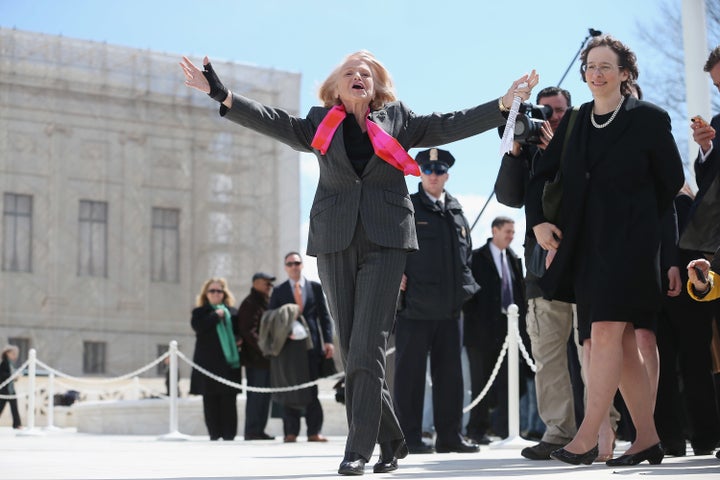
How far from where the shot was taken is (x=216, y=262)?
42.5m

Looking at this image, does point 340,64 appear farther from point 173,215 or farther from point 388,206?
point 173,215

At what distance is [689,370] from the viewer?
260 inches

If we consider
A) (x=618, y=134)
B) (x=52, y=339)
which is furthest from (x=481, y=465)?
(x=52, y=339)

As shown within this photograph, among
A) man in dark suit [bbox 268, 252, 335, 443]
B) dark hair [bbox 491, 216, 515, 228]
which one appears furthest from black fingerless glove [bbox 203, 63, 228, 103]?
man in dark suit [bbox 268, 252, 335, 443]

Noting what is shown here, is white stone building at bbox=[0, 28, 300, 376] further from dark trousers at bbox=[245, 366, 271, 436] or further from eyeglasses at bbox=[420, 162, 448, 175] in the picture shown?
eyeglasses at bbox=[420, 162, 448, 175]

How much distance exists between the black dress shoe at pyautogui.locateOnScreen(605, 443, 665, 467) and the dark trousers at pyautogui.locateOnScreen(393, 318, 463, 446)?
237 centimetres

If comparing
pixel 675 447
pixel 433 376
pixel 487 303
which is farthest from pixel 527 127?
pixel 487 303

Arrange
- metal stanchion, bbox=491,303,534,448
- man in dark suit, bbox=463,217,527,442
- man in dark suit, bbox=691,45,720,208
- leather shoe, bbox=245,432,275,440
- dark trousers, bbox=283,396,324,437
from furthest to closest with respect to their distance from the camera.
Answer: leather shoe, bbox=245,432,275,440 → dark trousers, bbox=283,396,324,437 → man in dark suit, bbox=463,217,527,442 → metal stanchion, bbox=491,303,534,448 → man in dark suit, bbox=691,45,720,208

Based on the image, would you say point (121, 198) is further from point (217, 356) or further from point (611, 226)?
point (611, 226)

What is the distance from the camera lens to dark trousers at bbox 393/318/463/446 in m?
7.64

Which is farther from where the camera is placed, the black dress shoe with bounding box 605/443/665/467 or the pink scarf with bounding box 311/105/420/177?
the black dress shoe with bounding box 605/443/665/467

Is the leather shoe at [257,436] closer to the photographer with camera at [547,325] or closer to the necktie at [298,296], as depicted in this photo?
the necktie at [298,296]

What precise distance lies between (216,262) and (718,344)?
3652 cm

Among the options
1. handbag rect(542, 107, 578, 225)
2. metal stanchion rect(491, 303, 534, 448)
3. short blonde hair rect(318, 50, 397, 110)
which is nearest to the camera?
short blonde hair rect(318, 50, 397, 110)
